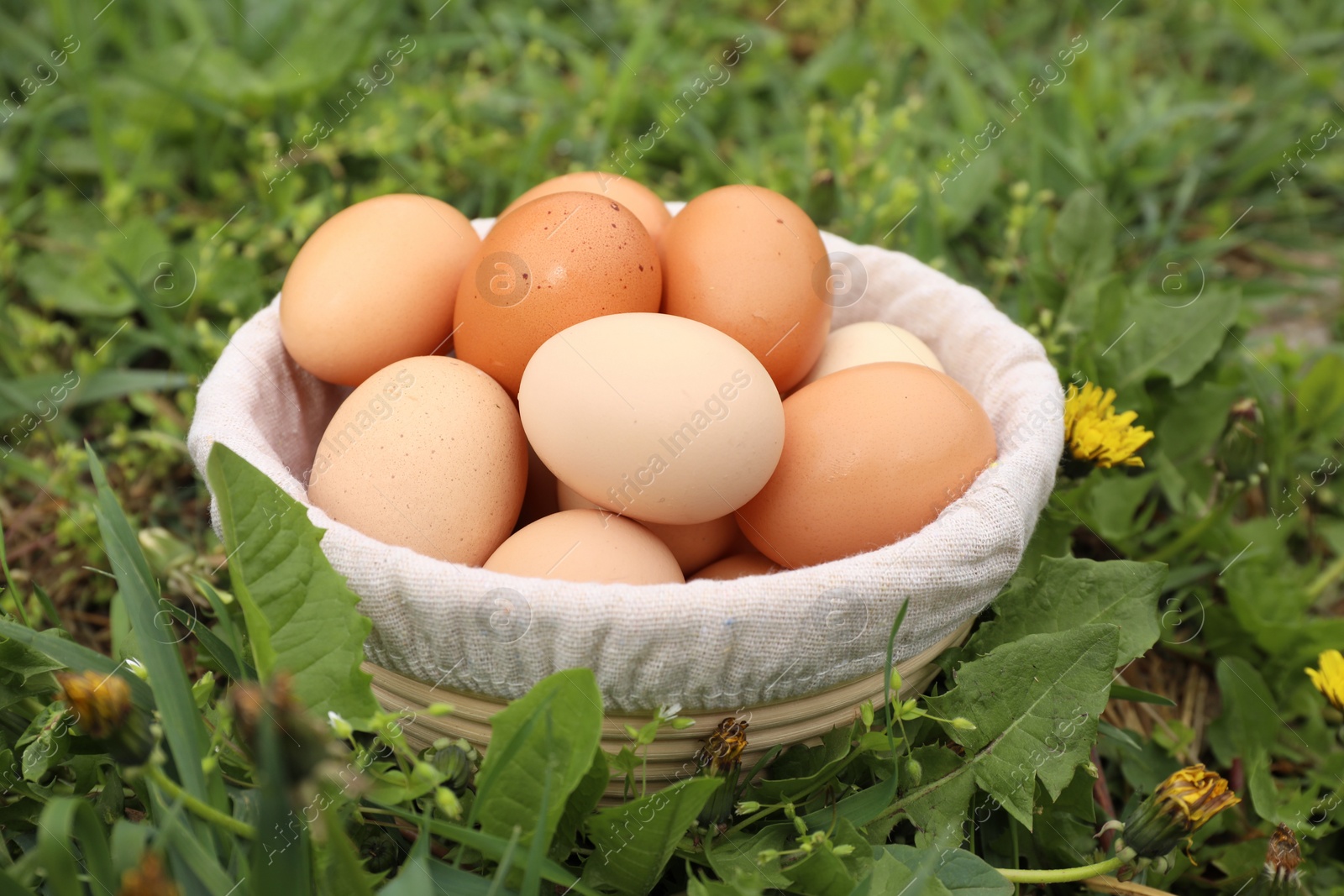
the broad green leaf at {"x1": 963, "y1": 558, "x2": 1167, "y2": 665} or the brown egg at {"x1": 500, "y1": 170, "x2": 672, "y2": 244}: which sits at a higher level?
the brown egg at {"x1": 500, "y1": 170, "x2": 672, "y2": 244}

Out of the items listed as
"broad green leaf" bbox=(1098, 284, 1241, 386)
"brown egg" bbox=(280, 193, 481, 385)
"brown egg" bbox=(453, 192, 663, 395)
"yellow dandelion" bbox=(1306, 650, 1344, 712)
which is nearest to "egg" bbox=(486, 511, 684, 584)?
"brown egg" bbox=(453, 192, 663, 395)

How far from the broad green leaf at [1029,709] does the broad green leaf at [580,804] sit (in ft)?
1.17

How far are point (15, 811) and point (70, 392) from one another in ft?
2.97

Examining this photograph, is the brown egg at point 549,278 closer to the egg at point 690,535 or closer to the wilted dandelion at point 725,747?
the egg at point 690,535

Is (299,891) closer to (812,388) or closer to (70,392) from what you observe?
(812,388)

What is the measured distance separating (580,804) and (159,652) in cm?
41

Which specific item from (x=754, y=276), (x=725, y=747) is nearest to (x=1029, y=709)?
(x=725, y=747)

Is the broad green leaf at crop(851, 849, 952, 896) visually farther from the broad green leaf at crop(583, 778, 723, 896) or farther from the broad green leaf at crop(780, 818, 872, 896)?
the broad green leaf at crop(583, 778, 723, 896)

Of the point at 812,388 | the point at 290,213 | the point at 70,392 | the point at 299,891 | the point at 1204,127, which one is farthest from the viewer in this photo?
the point at 1204,127

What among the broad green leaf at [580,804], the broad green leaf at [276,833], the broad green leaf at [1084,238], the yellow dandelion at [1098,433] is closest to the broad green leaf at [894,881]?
the broad green leaf at [580,804]

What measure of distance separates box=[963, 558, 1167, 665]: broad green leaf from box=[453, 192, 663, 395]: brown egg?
0.57 m

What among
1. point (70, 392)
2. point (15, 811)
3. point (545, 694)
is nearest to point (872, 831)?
point (545, 694)

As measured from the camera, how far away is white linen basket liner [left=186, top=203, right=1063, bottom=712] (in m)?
0.88

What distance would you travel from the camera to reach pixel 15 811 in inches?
40.9
